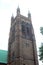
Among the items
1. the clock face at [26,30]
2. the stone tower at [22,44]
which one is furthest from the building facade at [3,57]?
the clock face at [26,30]

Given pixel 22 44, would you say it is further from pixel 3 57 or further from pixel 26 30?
pixel 3 57

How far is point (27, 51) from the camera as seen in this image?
30156mm

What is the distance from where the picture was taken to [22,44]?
30.3m

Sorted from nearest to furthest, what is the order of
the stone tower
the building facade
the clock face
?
the stone tower, the clock face, the building facade

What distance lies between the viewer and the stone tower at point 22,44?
29.0 metres

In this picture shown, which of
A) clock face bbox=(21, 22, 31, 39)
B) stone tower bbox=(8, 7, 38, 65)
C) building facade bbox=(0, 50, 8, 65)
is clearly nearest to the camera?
stone tower bbox=(8, 7, 38, 65)

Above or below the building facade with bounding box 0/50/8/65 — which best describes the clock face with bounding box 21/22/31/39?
above

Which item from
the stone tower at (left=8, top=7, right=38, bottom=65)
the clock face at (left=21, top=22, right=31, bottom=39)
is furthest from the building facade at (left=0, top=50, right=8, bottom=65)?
the clock face at (left=21, top=22, right=31, bottom=39)

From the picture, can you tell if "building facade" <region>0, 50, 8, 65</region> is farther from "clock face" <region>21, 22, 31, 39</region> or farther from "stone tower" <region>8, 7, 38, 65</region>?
"clock face" <region>21, 22, 31, 39</region>

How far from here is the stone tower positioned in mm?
28958

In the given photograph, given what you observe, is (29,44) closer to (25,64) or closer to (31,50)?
(31,50)

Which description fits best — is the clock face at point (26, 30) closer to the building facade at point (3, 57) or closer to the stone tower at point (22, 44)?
the stone tower at point (22, 44)

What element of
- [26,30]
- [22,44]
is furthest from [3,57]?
[26,30]

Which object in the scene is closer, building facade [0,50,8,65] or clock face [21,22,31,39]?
clock face [21,22,31,39]
